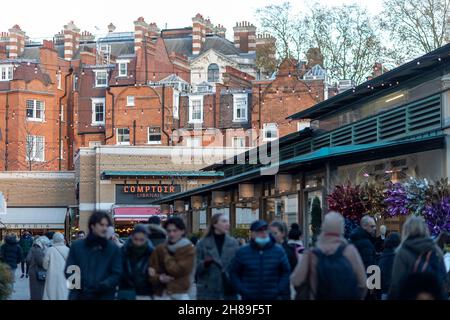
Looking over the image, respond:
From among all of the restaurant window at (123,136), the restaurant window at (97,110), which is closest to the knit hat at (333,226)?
the restaurant window at (123,136)

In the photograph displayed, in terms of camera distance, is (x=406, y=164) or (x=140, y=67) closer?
(x=406, y=164)

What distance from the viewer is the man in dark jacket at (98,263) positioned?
11.5 m

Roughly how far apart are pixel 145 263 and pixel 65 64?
7531 cm

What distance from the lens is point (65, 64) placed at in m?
85.8

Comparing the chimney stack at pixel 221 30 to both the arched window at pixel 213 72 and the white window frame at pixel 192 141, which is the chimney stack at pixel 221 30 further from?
the white window frame at pixel 192 141

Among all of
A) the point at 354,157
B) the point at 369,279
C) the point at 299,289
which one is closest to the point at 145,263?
the point at 299,289

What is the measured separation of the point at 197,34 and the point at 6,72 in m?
18.0

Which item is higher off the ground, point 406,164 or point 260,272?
point 406,164

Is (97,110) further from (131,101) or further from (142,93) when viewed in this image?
(142,93)

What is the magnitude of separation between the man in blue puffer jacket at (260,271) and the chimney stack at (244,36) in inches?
3168

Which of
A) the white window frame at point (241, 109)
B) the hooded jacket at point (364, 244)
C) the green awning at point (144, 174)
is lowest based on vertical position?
the hooded jacket at point (364, 244)

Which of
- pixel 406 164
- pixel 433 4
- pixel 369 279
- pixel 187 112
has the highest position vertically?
pixel 433 4

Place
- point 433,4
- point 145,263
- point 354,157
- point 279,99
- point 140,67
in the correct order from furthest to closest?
point 140,67, point 279,99, point 433,4, point 354,157, point 145,263
